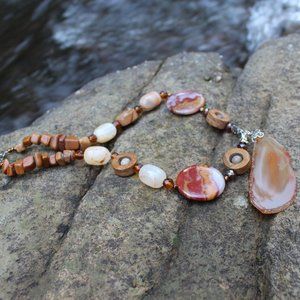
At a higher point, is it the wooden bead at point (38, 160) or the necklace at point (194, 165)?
the wooden bead at point (38, 160)

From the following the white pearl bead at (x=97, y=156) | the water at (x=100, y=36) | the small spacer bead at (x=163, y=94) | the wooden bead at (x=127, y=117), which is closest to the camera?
the white pearl bead at (x=97, y=156)

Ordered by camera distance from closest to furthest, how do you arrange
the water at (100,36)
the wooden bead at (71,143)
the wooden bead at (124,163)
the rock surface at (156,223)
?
the rock surface at (156,223) → the wooden bead at (124,163) → the wooden bead at (71,143) → the water at (100,36)

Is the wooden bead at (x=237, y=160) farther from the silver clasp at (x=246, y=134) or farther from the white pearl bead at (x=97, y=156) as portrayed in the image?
the white pearl bead at (x=97, y=156)

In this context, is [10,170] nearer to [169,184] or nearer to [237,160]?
[169,184]

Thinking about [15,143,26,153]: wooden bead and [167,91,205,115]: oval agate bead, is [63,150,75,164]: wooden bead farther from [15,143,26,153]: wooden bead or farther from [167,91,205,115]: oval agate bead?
[167,91,205,115]: oval agate bead

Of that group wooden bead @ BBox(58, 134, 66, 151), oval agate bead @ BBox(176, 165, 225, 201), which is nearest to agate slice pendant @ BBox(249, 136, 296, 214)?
oval agate bead @ BBox(176, 165, 225, 201)

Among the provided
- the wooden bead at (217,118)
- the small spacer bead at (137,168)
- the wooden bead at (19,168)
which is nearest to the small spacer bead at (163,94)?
the wooden bead at (217,118)

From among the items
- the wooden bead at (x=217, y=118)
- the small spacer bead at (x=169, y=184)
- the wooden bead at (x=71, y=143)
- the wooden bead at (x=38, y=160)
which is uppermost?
the wooden bead at (x=38, y=160)

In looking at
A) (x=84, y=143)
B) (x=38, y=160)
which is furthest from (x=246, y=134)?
(x=38, y=160)
